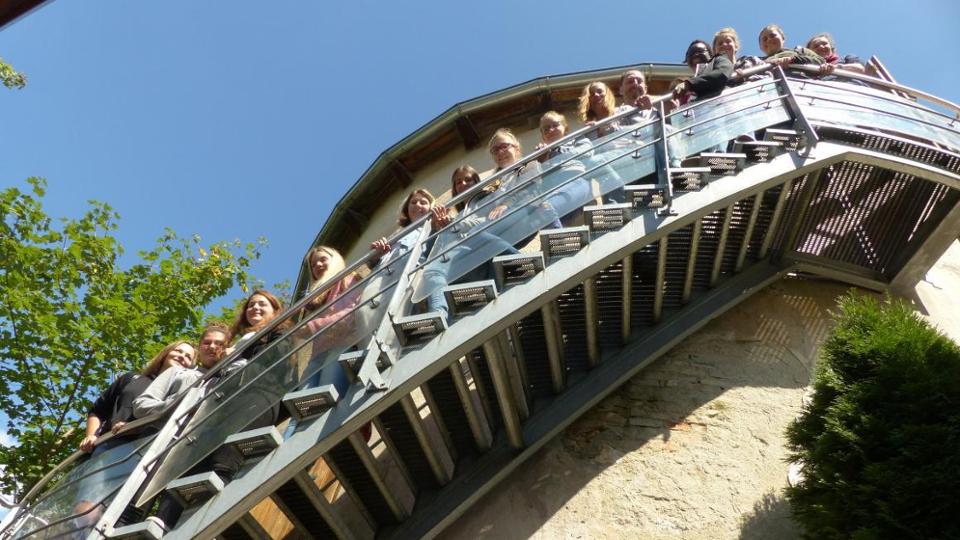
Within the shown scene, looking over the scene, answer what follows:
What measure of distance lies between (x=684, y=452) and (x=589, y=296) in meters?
1.51

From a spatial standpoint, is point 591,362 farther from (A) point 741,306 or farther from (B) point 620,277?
(A) point 741,306

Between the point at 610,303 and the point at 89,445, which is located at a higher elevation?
the point at 89,445

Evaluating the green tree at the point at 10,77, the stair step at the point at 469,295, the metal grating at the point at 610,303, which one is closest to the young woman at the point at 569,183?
the metal grating at the point at 610,303

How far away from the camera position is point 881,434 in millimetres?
4895

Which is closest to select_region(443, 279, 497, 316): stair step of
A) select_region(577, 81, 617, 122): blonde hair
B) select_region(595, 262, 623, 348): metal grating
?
select_region(595, 262, 623, 348): metal grating

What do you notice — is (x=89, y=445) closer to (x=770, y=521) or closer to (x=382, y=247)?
(x=382, y=247)

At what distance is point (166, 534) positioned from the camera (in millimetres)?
4828

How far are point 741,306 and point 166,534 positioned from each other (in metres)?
5.34

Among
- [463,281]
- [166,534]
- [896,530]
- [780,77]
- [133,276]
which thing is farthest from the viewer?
[133,276]

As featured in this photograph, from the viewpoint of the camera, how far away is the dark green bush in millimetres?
4461

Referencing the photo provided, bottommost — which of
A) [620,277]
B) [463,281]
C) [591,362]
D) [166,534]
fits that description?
[591,362]

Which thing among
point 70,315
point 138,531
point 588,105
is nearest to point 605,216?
point 588,105

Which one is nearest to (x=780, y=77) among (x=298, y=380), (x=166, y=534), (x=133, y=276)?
(x=298, y=380)

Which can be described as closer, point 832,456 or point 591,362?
point 832,456
